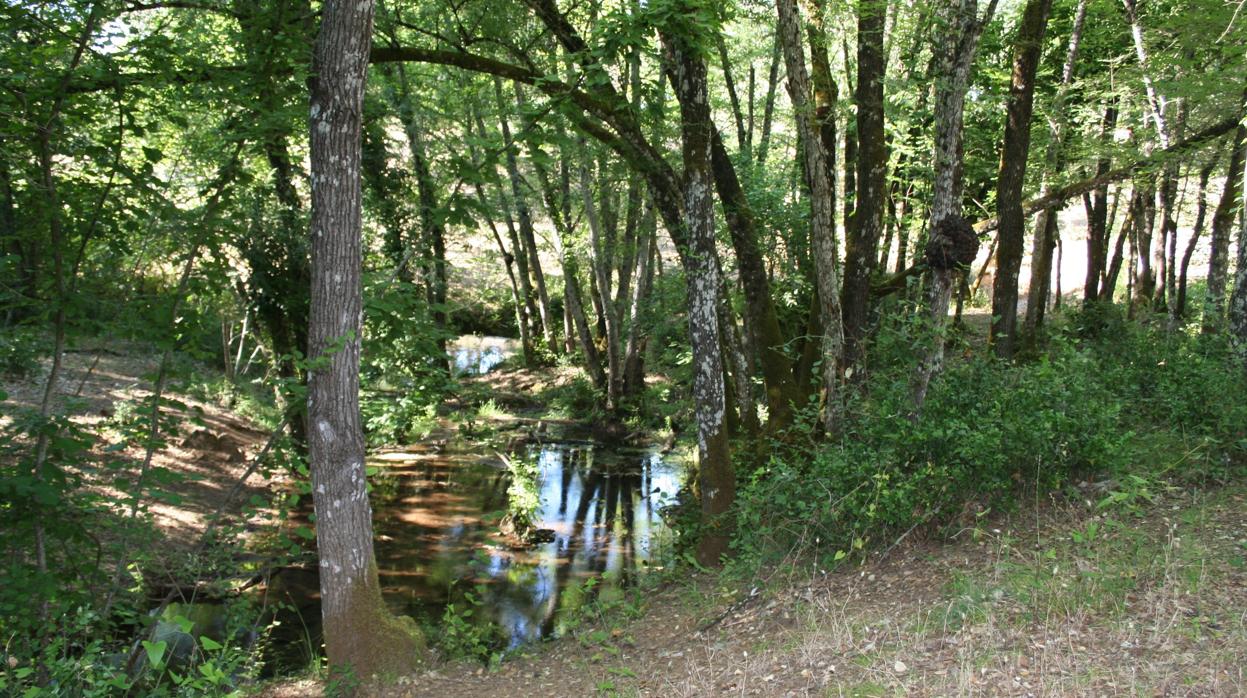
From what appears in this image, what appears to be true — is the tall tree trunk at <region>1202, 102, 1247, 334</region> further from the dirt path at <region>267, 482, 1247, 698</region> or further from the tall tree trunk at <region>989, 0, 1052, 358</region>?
the dirt path at <region>267, 482, 1247, 698</region>

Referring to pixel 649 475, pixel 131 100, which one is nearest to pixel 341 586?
pixel 131 100

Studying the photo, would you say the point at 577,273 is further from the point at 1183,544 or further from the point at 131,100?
the point at 1183,544

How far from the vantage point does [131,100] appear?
6.30 m

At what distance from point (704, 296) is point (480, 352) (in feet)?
80.4

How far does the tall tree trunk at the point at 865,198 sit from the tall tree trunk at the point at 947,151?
1.45 metres

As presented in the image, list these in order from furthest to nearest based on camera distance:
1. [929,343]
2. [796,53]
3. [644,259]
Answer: [644,259] → [796,53] → [929,343]

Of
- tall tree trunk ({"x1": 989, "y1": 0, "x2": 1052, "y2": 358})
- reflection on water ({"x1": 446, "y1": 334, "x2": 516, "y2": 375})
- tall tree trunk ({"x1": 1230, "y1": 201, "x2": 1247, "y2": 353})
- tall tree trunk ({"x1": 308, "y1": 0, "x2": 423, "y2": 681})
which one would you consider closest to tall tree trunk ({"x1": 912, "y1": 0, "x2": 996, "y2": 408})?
tall tree trunk ({"x1": 1230, "y1": 201, "x2": 1247, "y2": 353})

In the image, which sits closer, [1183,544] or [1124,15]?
[1183,544]

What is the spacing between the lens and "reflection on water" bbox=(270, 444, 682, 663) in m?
10.2

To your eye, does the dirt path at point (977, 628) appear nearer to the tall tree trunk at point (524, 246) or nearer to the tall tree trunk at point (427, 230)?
the tall tree trunk at point (427, 230)

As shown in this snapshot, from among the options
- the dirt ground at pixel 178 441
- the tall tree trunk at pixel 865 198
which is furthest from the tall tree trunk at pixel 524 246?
the tall tree trunk at pixel 865 198

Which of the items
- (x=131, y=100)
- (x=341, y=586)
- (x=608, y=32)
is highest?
(x=608, y=32)

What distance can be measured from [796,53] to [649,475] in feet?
33.0

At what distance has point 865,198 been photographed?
9.03 metres
